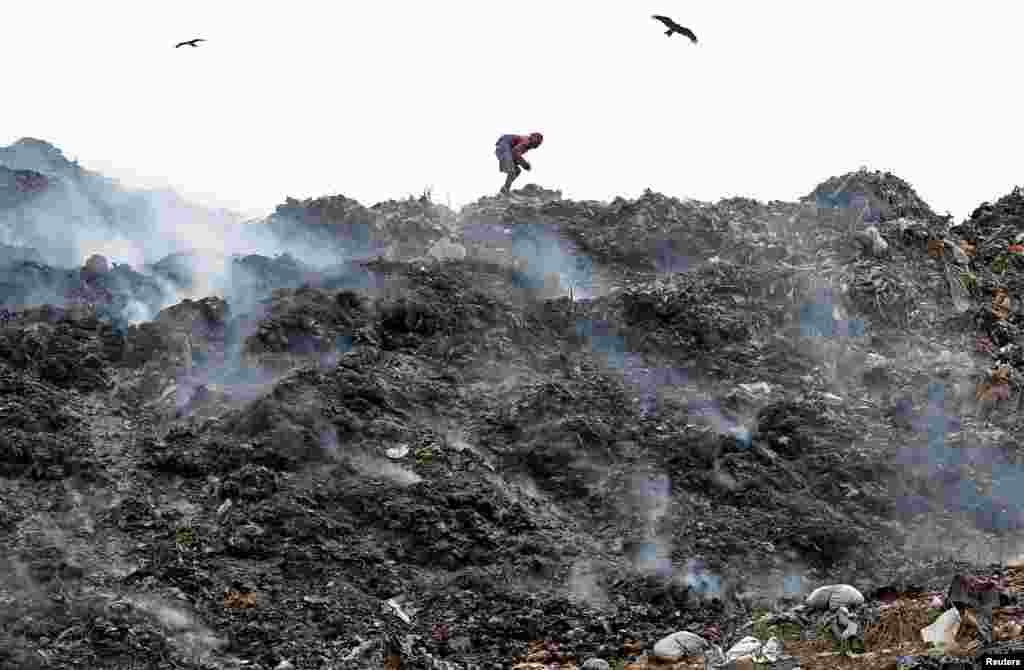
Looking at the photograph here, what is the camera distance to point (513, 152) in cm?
1795

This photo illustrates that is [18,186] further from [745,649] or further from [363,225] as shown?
[745,649]

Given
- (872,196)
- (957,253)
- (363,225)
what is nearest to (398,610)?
(363,225)

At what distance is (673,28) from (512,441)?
419cm

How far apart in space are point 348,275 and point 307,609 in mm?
5243

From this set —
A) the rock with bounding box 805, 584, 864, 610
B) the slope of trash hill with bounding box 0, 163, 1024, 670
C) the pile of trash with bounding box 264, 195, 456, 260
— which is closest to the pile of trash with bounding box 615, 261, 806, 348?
the slope of trash hill with bounding box 0, 163, 1024, 670

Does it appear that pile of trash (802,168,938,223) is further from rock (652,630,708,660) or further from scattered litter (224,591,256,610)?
scattered litter (224,591,256,610)

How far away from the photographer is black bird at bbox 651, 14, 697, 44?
13.1m

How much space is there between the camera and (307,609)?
34.8 ft

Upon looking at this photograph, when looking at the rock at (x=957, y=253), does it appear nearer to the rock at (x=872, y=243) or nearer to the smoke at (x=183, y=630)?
the rock at (x=872, y=243)

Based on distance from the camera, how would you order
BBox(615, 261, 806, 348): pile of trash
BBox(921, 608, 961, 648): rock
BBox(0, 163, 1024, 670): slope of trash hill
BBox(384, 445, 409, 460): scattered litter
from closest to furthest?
BBox(921, 608, 961, 648): rock → BBox(0, 163, 1024, 670): slope of trash hill → BBox(384, 445, 409, 460): scattered litter → BBox(615, 261, 806, 348): pile of trash

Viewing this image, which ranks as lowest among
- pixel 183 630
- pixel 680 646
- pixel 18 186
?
pixel 183 630

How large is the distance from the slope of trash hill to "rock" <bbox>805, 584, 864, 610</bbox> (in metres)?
0.04

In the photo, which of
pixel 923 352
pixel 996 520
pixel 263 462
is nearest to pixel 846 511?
pixel 996 520

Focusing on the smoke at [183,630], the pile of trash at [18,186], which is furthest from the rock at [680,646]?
the pile of trash at [18,186]
